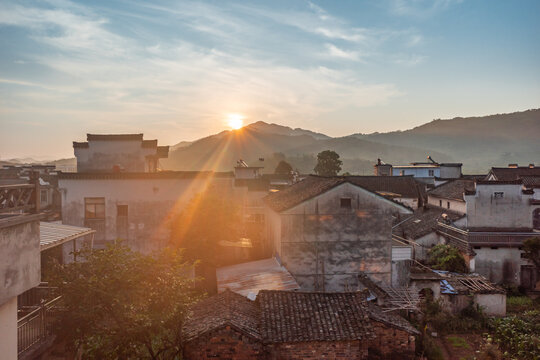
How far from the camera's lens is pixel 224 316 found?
39.6 ft

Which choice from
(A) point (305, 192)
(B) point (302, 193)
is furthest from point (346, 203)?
(B) point (302, 193)

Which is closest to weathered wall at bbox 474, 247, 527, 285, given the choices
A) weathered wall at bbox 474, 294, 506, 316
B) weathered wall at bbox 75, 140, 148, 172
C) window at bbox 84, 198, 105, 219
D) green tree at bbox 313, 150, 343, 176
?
weathered wall at bbox 474, 294, 506, 316

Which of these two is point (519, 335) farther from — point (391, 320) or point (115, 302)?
point (115, 302)

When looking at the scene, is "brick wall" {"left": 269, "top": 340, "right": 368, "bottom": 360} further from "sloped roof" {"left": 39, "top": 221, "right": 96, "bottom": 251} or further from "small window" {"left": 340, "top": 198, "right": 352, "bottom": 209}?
"small window" {"left": 340, "top": 198, "right": 352, "bottom": 209}

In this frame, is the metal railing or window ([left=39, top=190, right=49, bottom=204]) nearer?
the metal railing

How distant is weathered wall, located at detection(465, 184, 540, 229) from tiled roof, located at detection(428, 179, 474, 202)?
1595mm

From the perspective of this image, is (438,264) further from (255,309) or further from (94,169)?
(94,169)

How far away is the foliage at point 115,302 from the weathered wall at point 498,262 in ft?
80.1

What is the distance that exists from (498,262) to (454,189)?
904 cm

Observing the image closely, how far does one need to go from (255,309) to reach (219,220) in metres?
8.05

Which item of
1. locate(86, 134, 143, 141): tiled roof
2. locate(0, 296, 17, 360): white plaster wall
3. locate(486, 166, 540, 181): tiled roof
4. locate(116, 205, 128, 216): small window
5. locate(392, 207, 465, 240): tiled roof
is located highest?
locate(86, 134, 143, 141): tiled roof

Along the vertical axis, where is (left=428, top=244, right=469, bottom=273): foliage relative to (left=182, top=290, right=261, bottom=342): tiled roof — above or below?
below

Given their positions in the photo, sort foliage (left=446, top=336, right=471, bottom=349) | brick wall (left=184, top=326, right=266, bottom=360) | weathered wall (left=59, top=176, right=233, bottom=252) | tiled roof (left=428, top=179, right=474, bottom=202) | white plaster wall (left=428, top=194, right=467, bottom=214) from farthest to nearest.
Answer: tiled roof (left=428, top=179, right=474, bottom=202), white plaster wall (left=428, top=194, right=467, bottom=214), weathered wall (left=59, top=176, right=233, bottom=252), foliage (left=446, top=336, right=471, bottom=349), brick wall (left=184, top=326, right=266, bottom=360)

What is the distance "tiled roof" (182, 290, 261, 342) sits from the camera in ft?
37.8
